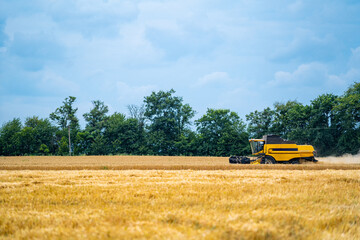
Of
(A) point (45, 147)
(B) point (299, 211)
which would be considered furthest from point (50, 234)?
(A) point (45, 147)

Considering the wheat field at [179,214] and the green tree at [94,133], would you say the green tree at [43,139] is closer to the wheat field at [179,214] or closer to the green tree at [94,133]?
the green tree at [94,133]

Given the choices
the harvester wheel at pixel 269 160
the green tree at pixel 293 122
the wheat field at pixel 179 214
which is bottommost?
the harvester wheel at pixel 269 160

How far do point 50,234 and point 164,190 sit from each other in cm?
395

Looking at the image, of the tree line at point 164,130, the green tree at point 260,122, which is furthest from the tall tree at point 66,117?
the green tree at point 260,122

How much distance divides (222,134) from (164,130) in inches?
410

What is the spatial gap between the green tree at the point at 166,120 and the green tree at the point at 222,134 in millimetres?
3647

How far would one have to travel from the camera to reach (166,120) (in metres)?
46.5

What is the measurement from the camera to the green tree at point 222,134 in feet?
137

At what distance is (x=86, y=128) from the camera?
4962 cm

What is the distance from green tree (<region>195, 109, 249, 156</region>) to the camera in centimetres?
4178

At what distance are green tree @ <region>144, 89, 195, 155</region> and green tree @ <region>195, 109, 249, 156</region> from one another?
3.65 m

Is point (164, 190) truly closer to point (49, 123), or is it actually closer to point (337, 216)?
point (337, 216)

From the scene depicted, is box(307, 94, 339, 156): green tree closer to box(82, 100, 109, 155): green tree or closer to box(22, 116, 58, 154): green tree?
box(82, 100, 109, 155): green tree

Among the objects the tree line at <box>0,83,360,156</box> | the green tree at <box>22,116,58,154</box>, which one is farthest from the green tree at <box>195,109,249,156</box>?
the green tree at <box>22,116,58,154</box>
